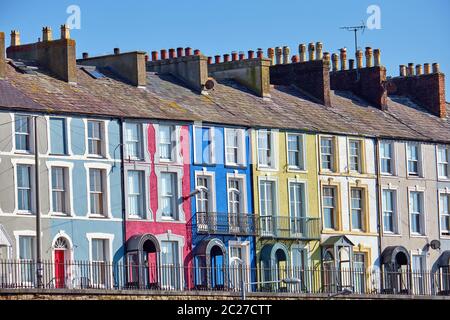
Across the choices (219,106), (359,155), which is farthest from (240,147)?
(359,155)

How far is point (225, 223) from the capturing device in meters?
71.1

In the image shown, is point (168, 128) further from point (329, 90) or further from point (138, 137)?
point (329, 90)

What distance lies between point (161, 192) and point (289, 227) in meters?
7.40

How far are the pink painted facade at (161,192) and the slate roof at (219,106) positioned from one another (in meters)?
0.84

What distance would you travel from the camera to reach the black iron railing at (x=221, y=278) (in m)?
60.8

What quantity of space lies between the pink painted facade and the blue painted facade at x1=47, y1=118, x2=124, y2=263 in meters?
0.63

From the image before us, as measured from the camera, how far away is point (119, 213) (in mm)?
66625

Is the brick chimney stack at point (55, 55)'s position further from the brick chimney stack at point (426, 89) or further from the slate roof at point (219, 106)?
the brick chimney stack at point (426, 89)

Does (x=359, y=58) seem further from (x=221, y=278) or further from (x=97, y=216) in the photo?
(x=97, y=216)

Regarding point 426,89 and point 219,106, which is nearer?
point 219,106

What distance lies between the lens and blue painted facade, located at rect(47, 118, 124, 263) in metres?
64.4

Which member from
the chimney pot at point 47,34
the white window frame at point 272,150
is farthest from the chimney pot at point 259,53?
the chimney pot at point 47,34

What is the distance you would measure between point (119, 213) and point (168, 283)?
3.13m
